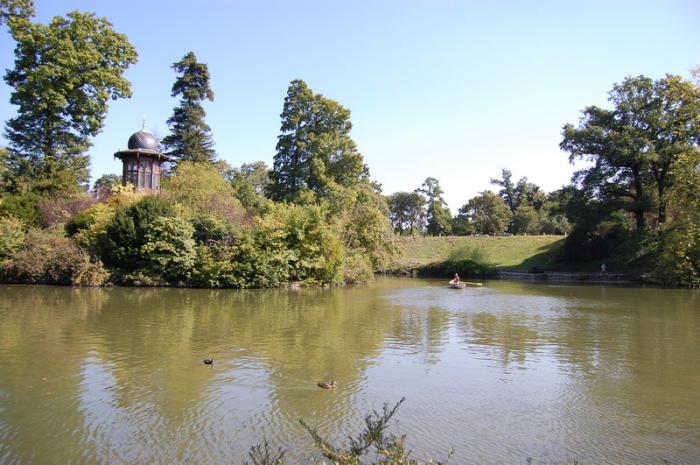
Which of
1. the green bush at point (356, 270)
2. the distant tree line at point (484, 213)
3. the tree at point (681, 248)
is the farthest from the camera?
the distant tree line at point (484, 213)

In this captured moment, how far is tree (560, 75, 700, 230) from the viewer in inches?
1554

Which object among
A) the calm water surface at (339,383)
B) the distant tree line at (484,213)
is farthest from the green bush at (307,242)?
the distant tree line at (484,213)

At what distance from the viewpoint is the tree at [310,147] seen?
1768 inches

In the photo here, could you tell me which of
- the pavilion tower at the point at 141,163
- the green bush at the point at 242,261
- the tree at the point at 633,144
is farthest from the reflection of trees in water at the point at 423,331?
the tree at the point at 633,144

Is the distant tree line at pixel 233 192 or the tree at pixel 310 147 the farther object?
the tree at pixel 310 147

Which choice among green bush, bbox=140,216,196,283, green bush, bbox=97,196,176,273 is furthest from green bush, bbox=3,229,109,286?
green bush, bbox=140,216,196,283

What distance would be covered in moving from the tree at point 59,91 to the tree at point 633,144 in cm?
3571

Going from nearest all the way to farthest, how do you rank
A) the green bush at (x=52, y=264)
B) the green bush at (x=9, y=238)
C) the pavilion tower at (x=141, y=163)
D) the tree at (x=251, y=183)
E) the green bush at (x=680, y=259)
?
the green bush at (x=52, y=264) < the green bush at (x=9, y=238) < the green bush at (x=680, y=259) < the pavilion tower at (x=141, y=163) < the tree at (x=251, y=183)

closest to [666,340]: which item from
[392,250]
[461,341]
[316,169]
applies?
[461,341]

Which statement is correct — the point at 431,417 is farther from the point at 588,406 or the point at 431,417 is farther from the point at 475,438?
the point at 588,406

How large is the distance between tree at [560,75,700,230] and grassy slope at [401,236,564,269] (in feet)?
32.9

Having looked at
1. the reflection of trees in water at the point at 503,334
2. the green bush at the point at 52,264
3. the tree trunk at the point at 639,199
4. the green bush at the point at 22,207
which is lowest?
the reflection of trees in water at the point at 503,334

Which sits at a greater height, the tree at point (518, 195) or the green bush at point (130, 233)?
the tree at point (518, 195)

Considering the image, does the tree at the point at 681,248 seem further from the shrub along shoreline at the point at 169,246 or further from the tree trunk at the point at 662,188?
the shrub along shoreline at the point at 169,246
